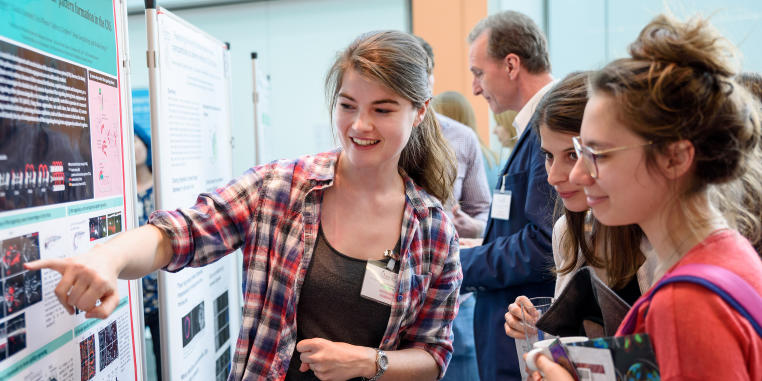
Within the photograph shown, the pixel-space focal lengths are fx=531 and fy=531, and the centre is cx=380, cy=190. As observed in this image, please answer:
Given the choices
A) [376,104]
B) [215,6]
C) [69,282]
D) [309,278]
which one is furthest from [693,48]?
[215,6]

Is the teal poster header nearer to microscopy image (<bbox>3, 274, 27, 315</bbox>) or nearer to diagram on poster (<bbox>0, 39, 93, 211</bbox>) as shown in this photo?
diagram on poster (<bbox>0, 39, 93, 211</bbox>)

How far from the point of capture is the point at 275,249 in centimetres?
131

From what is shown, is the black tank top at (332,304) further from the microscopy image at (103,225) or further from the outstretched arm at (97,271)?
the microscopy image at (103,225)

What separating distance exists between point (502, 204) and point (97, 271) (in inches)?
52.8

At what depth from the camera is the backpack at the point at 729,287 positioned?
28.0 inches

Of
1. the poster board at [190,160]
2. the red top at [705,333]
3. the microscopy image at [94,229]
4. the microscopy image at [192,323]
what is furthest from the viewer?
the microscopy image at [192,323]

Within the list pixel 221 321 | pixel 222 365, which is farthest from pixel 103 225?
pixel 222 365

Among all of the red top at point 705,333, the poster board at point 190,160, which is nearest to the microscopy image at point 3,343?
the poster board at point 190,160

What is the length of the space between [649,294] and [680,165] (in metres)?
0.21

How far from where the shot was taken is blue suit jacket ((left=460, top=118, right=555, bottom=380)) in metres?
1.72

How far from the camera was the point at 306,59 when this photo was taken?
5715 mm

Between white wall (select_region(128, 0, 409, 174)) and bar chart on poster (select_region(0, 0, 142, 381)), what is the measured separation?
4.25 meters

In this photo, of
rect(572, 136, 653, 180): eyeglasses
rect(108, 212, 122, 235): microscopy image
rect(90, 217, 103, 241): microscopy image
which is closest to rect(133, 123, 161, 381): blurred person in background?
rect(108, 212, 122, 235): microscopy image

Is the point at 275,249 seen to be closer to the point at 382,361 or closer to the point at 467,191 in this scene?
the point at 382,361
